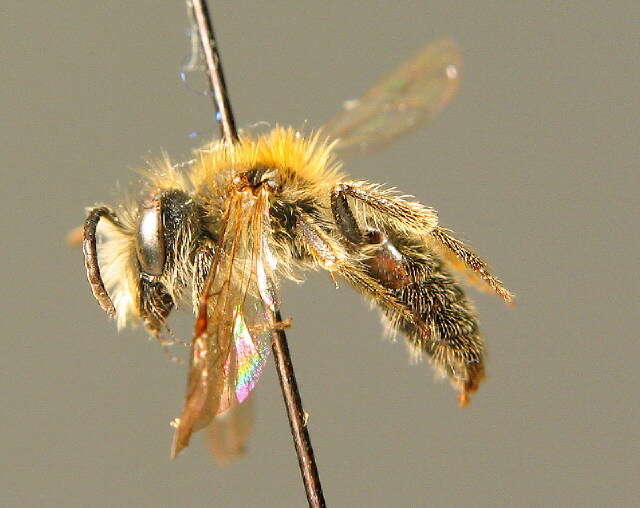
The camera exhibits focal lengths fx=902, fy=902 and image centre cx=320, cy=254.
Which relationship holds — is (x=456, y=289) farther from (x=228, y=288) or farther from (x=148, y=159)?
(x=148, y=159)

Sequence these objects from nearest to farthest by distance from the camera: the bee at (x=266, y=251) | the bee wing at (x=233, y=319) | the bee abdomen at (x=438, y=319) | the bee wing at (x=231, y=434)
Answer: the bee wing at (x=233, y=319) → the bee at (x=266, y=251) → the bee abdomen at (x=438, y=319) → the bee wing at (x=231, y=434)

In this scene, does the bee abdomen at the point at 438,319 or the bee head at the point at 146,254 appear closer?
the bee head at the point at 146,254

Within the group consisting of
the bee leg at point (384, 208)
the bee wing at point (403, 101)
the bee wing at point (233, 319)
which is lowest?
the bee wing at point (233, 319)

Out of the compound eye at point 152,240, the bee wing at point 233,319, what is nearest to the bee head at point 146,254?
the compound eye at point 152,240

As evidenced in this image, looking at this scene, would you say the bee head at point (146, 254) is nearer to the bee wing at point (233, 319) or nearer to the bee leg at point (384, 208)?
the bee wing at point (233, 319)

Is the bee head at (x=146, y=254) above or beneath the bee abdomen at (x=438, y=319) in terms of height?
above

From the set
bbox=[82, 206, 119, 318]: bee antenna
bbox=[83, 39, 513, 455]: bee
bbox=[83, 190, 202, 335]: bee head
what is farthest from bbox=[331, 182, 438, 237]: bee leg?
bbox=[82, 206, 119, 318]: bee antenna

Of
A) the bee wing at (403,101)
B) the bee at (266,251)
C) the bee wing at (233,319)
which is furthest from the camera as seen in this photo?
the bee wing at (403,101)

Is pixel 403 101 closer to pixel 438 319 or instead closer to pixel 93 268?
pixel 438 319
